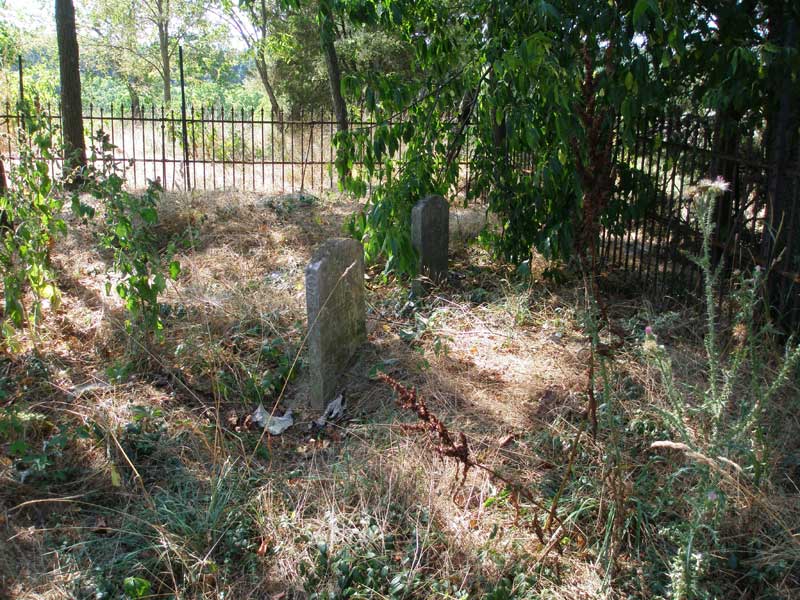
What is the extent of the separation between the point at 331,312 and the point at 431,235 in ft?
7.24

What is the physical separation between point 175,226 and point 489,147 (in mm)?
4072

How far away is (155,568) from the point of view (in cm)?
317

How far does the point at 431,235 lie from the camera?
6.79 meters

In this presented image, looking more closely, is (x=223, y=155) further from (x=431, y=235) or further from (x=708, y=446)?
(x=708, y=446)

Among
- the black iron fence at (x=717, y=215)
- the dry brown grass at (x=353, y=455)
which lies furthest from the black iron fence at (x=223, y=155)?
the dry brown grass at (x=353, y=455)

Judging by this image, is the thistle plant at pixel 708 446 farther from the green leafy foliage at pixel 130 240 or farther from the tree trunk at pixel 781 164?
the green leafy foliage at pixel 130 240

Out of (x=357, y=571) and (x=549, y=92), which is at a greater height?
(x=549, y=92)

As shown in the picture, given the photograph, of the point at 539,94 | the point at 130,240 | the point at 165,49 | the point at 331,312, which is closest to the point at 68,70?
the point at 130,240

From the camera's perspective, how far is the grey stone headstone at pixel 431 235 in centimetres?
673

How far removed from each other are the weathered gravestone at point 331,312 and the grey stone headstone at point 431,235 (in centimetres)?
143

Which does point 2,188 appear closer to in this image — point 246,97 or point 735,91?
point 735,91

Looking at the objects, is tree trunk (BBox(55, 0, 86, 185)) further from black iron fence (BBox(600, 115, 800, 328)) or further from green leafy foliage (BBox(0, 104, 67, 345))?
black iron fence (BBox(600, 115, 800, 328))

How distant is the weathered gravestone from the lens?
4613mm

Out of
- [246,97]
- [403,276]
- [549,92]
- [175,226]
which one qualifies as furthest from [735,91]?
[246,97]
